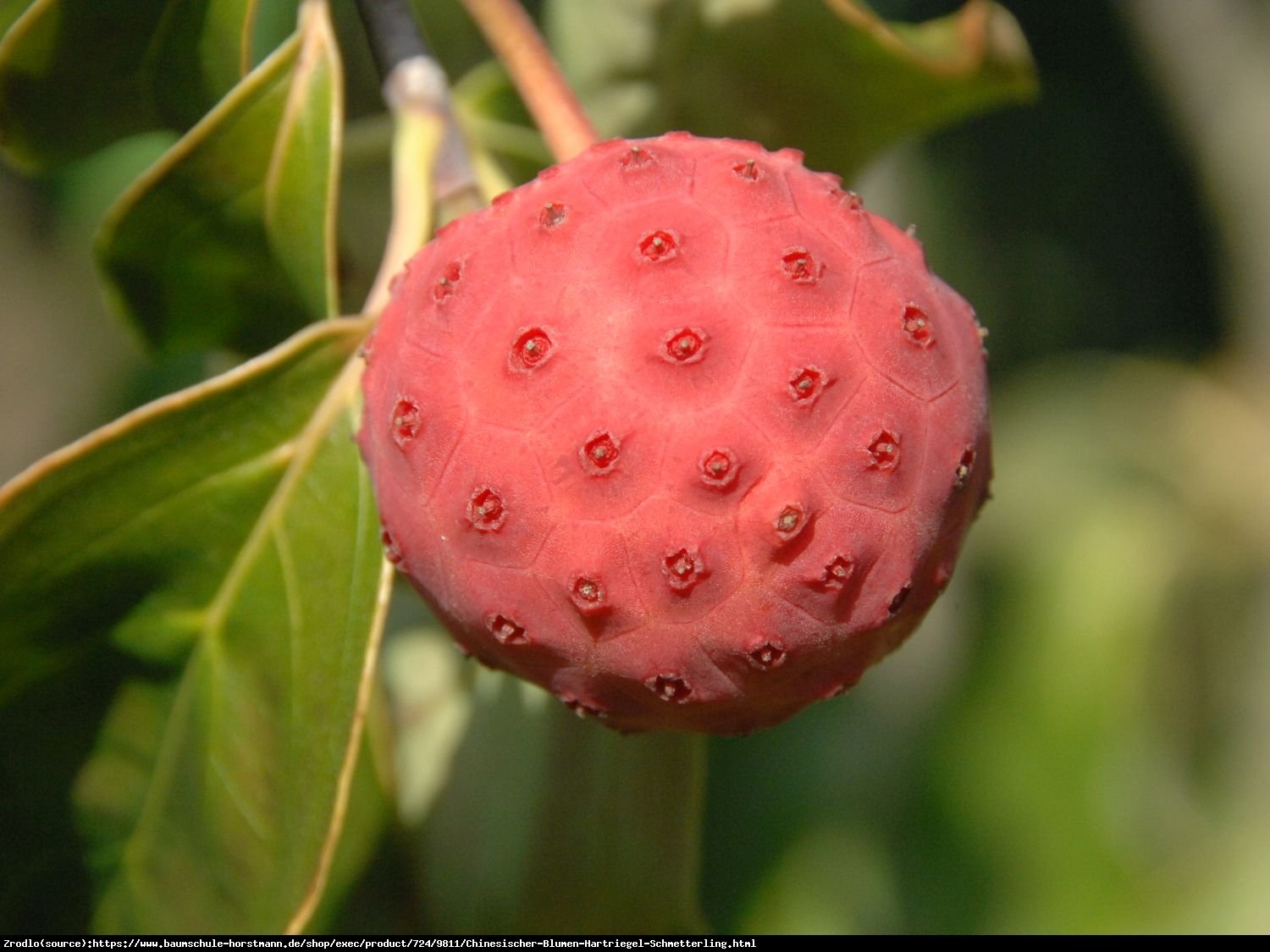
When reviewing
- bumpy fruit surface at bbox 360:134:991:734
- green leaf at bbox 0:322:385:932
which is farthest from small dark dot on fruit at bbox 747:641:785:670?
green leaf at bbox 0:322:385:932

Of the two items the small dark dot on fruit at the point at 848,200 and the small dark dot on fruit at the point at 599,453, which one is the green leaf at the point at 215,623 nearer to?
the small dark dot on fruit at the point at 599,453

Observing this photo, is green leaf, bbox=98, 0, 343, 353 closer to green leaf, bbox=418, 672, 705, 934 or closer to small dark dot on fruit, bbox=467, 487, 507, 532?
small dark dot on fruit, bbox=467, 487, 507, 532

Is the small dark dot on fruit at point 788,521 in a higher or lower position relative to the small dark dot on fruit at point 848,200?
lower

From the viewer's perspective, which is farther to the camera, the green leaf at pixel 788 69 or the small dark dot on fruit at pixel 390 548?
the green leaf at pixel 788 69

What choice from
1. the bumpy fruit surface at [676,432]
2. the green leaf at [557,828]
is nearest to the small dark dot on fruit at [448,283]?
the bumpy fruit surface at [676,432]

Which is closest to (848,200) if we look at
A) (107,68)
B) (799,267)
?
(799,267)

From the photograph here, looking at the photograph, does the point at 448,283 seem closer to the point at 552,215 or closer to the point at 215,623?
the point at 552,215

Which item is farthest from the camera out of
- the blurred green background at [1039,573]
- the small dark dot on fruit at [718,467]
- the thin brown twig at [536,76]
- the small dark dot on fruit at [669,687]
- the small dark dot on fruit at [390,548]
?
the blurred green background at [1039,573]

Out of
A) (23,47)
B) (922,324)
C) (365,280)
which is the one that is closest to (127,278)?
(23,47)

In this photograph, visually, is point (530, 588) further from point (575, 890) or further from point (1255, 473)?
point (1255, 473)
